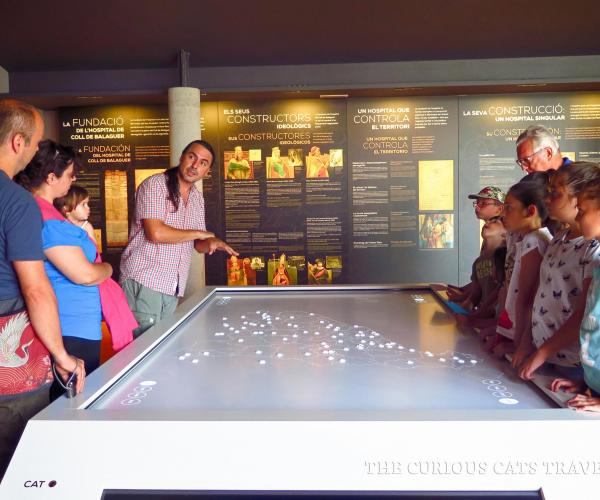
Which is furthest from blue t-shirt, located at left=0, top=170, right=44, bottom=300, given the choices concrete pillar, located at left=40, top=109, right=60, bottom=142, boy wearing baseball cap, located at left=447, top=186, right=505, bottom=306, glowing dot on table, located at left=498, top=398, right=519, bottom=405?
concrete pillar, located at left=40, top=109, right=60, bottom=142

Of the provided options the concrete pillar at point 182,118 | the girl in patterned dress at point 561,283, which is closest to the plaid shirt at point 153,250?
the girl in patterned dress at point 561,283

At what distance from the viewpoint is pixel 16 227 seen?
83.5 inches

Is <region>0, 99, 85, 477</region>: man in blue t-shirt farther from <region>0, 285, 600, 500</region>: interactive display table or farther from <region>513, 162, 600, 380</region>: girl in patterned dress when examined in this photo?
<region>513, 162, 600, 380</region>: girl in patterned dress

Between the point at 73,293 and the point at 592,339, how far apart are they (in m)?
2.01

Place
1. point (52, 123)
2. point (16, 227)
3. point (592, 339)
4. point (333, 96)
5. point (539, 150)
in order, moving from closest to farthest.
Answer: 1. point (592, 339)
2. point (16, 227)
3. point (539, 150)
4. point (333, 96)
5. point (52, 123)

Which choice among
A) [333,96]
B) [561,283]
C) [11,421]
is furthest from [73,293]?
[333,96]

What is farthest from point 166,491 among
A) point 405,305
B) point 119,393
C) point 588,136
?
point 588,136

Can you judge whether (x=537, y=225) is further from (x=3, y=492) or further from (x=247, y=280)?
(x=247, y=280)

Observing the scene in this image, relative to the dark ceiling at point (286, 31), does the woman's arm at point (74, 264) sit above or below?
below

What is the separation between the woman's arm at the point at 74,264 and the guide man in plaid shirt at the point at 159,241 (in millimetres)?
1271

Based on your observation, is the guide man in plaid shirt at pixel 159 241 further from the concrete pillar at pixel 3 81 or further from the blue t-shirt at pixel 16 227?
the concrete pillar at pixel 3 81

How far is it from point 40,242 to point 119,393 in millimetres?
588

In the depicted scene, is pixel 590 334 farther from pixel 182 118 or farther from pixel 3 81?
pixel 3 81

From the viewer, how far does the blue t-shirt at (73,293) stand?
257cm
